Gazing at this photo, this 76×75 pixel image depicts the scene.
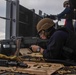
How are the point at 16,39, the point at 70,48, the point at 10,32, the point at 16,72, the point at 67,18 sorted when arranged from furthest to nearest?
1. the point at 67,18
2. the point at 10,32
3. the point at 16,39
4. the point at 70,48
5. the point at 16,72

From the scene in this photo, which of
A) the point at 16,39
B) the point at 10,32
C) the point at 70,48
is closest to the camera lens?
the point at 70,48

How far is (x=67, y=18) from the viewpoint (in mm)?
7000

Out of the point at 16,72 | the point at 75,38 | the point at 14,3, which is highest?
the point at 14,3

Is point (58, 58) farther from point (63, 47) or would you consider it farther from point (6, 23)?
point (6, 23)

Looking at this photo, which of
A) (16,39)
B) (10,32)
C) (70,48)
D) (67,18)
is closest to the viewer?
(70,48)

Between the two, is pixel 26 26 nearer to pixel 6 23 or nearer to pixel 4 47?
pixel 6 23

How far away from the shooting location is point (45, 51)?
4.34 metres

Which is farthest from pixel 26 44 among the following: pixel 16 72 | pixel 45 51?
pixel 16 72

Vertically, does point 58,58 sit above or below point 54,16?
below

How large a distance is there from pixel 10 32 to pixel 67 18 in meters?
1.50

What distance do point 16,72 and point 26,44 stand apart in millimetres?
2564

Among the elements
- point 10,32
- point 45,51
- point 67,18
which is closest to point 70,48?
point 45,51

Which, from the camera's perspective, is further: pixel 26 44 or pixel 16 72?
pixel 26 44

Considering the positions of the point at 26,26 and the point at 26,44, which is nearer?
the point at 26,44
